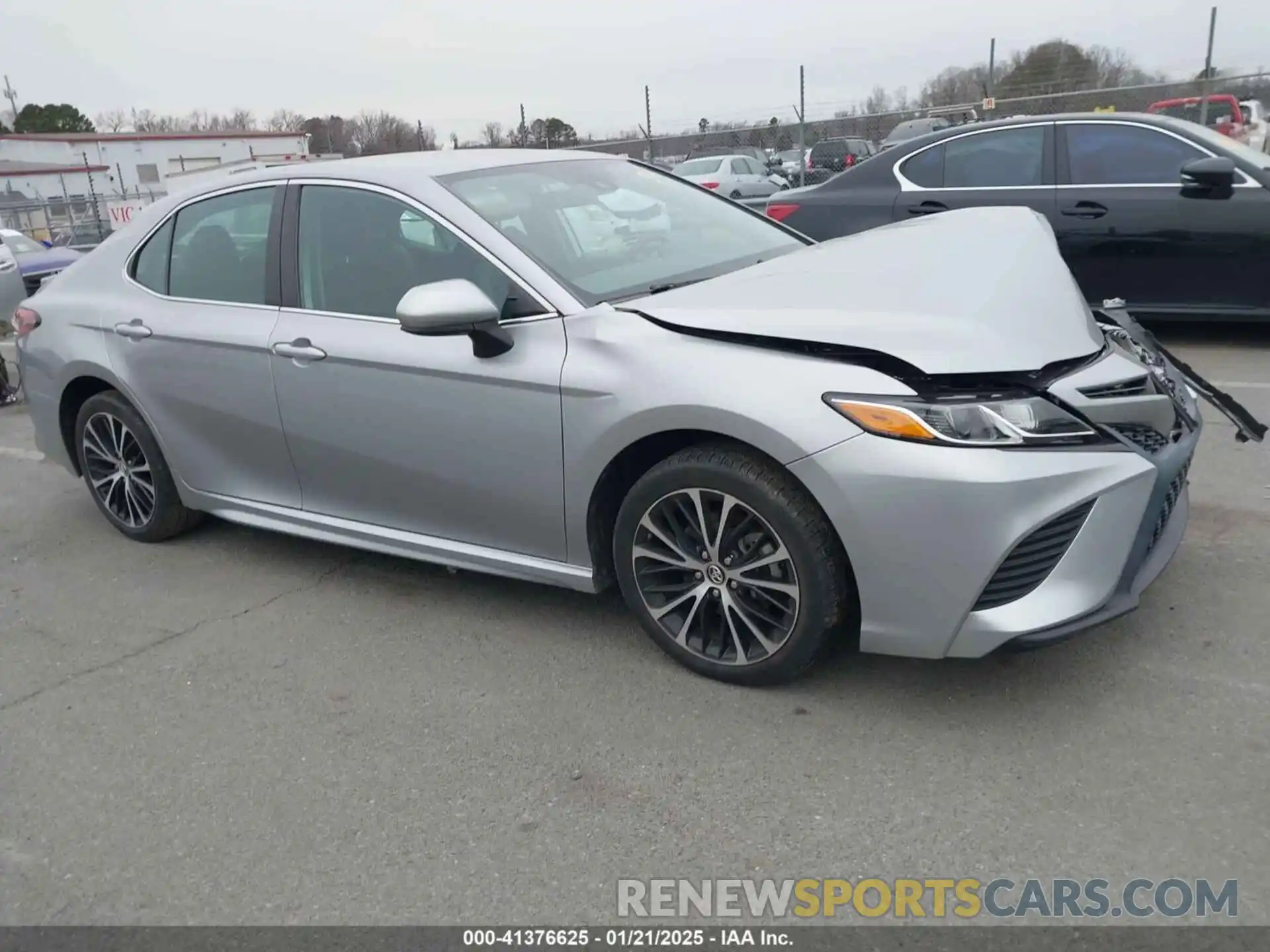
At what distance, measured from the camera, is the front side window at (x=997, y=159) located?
7.19m

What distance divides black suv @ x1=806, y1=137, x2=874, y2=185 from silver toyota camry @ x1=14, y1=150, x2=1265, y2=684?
15.0m

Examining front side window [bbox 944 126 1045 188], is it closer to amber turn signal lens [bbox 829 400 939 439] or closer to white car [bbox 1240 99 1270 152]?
amber turn signal lens [bbox 829 400 939 439]

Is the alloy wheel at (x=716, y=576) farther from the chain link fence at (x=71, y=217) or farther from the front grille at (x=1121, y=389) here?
the chain link fence at (x=71, y=217)

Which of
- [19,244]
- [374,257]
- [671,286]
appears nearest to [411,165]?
[374,257]

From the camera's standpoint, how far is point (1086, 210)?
698 cm

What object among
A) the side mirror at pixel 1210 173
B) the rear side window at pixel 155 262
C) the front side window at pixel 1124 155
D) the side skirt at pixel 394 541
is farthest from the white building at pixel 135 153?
the side skirt at pixel 394 541

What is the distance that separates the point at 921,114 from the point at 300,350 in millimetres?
15507

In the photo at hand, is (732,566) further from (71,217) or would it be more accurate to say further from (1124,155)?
(71,217)

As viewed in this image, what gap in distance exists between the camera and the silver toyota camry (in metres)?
2.80

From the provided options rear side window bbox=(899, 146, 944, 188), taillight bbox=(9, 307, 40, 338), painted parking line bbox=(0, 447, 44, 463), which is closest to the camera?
taillight bbox=(9, 307, 40, 338)

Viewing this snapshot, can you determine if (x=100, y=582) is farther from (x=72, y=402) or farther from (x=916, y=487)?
(x=916, y=487)

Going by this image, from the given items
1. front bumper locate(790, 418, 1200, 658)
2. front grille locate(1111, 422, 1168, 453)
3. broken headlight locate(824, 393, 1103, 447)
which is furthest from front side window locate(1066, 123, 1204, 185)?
broken headlight locate(824, 393, 1103, 447)

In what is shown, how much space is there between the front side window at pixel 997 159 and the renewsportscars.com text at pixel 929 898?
19.0 ft
